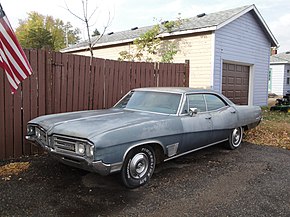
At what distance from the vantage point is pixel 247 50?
13.8 m

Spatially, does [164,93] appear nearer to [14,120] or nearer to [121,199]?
[121,199]

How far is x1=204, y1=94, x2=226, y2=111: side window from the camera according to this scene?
554 cm

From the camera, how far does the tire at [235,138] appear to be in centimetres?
609

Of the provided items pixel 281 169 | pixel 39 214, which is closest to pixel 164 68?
pixel 281 169

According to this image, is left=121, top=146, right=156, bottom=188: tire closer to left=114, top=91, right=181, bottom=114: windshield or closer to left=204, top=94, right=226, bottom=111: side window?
left=114, top=91, right=181, bottom=114: windshield

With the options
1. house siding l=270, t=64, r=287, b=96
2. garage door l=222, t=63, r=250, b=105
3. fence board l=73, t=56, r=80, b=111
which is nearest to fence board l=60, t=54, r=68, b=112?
fence board l=73, t=56, r=80, b=111

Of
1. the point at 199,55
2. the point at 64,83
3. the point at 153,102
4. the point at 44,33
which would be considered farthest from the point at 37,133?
the point at 44,33

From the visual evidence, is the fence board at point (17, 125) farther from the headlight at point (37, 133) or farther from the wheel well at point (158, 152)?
the wheel well at point (158, 152)

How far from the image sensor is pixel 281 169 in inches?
192

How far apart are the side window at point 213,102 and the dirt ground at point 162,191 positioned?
43.9 inches

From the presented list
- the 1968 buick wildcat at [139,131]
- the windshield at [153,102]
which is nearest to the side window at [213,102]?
the 1968 buick wildcat at [139,131]

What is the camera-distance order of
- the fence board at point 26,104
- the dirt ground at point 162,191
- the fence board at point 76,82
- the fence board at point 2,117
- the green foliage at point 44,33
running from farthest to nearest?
the green foliage at point 44,33 < the fence board at point 76,82 < the fence board at point 26,104 < the fence board at point 2,117 < the dirt ground at point 162,191

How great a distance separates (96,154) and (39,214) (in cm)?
94

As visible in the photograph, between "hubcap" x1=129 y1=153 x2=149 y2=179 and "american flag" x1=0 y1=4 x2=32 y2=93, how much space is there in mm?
2383
